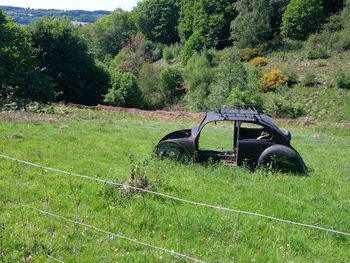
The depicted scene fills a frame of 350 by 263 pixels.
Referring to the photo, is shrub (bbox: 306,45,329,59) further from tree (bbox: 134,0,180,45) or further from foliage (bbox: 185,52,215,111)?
tree (bbox: 134,0,180,45)

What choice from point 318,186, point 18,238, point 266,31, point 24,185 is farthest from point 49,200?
point 266,31

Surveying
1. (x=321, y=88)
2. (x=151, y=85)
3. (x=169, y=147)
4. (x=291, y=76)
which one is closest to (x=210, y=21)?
(x=151, y=85)

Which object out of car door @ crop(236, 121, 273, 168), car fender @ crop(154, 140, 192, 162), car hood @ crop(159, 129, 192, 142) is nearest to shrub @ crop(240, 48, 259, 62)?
car hood @ crop(159, 129, 192, 142)

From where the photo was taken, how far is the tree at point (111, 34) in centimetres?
9956

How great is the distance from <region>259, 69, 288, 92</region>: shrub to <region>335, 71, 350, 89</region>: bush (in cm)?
660

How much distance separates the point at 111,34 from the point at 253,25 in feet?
152

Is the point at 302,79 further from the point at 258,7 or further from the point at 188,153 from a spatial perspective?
the point at 188,153

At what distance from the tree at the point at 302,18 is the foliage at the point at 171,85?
21.6 meters

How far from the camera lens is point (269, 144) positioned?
980 cm

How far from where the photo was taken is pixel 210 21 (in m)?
86.2

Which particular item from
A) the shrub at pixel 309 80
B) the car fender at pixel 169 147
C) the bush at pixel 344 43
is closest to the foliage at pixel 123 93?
the shrub at pixel 309 80

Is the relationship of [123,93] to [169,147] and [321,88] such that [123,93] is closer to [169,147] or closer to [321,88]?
[321,88]

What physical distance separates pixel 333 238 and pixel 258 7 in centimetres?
6907

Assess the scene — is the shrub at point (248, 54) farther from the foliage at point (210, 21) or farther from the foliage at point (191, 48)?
the foliage at point (210, 21)
